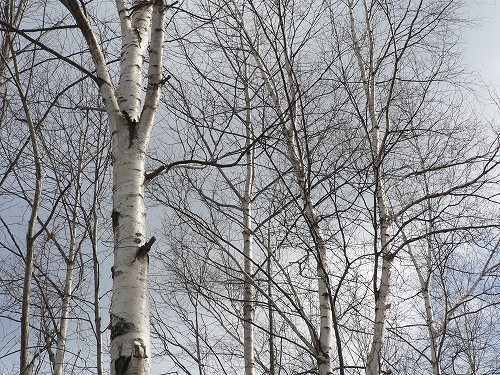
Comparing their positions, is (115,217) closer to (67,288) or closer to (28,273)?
(28,273)

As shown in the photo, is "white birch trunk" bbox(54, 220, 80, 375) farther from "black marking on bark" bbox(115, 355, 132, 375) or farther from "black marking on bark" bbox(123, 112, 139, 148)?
"black marking on bark" bbox(115, 355, 132, 375)

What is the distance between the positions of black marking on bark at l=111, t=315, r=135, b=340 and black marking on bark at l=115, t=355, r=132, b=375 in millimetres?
91

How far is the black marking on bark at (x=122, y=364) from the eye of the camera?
1.69 metres

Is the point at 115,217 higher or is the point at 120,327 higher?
the point at 115,217

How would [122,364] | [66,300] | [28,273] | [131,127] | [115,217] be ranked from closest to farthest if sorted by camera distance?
[122,364] → [115,217] → [131,127] → [28,273] → [66,300]

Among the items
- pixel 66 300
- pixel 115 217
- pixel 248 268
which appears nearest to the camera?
pixel 115 217

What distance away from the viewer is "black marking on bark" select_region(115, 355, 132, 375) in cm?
169

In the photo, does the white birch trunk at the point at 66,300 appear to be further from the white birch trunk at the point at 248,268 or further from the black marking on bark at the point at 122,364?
the black marking on bark at the point at 122,364

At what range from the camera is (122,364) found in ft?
5.58

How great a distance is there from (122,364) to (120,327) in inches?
5.5

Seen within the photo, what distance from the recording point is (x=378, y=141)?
413 centimetres

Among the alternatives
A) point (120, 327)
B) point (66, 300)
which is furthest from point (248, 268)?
point (66, 300)

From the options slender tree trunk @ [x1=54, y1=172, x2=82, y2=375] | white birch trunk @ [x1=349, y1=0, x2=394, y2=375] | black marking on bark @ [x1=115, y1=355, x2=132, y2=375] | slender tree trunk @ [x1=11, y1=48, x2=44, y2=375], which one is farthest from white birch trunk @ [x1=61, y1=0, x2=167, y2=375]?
slender tree trunk @ [x1=54, y1=172, x2=82, y2=375]

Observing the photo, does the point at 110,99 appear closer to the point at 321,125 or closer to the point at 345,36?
the point at 321,125
